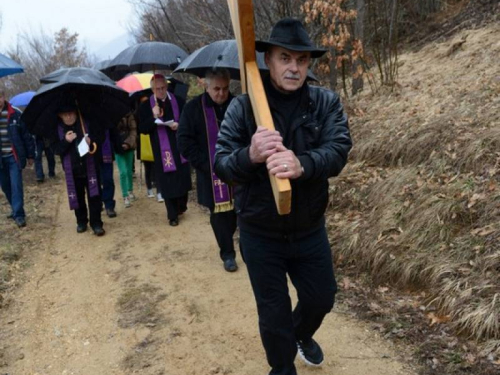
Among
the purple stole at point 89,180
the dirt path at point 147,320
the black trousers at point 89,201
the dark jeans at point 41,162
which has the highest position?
the purple stole at point 89,180

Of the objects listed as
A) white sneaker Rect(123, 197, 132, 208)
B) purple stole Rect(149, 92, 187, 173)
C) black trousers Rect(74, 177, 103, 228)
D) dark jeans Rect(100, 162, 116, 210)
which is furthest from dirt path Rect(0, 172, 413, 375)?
white sneaker Rect(123, 197, 132, 208)

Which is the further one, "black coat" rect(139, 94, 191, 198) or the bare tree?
the bare tree

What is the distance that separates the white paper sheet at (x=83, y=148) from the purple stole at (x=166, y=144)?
97cm

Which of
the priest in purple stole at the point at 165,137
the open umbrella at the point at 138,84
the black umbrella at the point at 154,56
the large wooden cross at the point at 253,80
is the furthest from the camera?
the open umbrella at the point at 138,84

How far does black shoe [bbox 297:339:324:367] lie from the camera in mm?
3271

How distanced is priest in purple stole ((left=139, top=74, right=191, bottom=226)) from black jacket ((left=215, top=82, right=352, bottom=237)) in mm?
3859

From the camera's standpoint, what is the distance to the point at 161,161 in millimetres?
6477

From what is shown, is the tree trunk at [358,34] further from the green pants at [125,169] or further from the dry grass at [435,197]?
the green pants at [125,169]

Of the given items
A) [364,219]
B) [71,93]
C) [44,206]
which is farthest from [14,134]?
[364,219]

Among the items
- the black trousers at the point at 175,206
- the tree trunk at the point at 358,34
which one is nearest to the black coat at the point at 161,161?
the black trousers at the point at 175,206

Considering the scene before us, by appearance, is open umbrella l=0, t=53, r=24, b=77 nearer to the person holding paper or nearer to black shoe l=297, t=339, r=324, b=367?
the person holding paper

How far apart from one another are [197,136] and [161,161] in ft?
5.91

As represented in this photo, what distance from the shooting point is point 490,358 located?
3201mm

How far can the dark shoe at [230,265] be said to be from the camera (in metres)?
5.01
